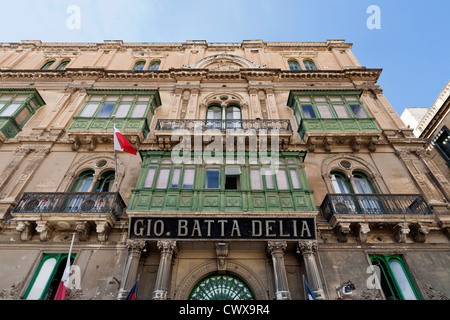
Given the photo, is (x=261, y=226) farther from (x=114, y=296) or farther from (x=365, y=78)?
(x=365, y=78)

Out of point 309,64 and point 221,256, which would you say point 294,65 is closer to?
point 309,64

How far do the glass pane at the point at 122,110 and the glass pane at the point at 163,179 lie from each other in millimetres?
5804

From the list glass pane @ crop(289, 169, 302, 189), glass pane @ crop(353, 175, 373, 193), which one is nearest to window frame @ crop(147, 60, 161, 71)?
glass pane @ crop(289, 169, 302, 189)

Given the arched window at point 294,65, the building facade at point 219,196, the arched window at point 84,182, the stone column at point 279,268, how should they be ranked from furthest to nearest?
the arched window at point 294,65, the arched window at point 84,182, the building facade at point 219,196, the stone column at point 279,268

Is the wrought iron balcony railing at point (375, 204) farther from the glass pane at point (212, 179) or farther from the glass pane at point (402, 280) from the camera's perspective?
the glass pane at point (212, 179)

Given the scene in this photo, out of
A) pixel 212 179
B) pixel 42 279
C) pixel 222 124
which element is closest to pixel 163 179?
pixel 212 179

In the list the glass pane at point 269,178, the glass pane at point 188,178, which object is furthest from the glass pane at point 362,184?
the glass pane at point 188,178

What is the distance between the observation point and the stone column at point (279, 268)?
8625 mm

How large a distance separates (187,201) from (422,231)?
9.15 metres

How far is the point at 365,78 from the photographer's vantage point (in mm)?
18844

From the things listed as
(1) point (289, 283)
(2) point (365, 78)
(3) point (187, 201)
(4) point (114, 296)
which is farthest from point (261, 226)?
(2) point (365, 78)

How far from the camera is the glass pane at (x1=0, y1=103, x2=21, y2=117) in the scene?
15.6 m

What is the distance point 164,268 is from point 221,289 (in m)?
2.34
